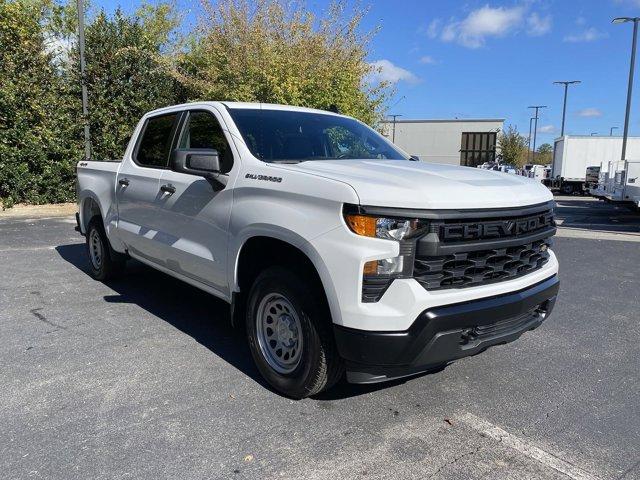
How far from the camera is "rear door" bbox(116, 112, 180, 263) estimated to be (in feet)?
15.7

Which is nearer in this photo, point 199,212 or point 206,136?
point 199,212

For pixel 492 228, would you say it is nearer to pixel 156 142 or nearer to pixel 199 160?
pixel 199 160

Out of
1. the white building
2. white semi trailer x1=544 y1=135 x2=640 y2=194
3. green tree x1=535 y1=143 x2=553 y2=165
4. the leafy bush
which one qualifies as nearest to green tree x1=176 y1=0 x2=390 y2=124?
the leafy bush

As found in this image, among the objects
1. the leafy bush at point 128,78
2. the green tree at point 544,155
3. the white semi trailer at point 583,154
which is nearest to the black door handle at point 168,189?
the leafy bush at point 128,78

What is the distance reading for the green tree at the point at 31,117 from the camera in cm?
1284

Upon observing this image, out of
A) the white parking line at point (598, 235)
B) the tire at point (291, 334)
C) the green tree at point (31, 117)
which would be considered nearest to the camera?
the tire at point (291, 334)

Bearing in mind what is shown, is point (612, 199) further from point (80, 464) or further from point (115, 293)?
point (80, 464)

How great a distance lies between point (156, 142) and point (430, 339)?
11.3 feet

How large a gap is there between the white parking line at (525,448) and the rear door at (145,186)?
2.98 metres

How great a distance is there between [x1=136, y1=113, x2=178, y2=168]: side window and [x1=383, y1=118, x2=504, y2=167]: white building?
54.5 metres

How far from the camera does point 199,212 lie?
13.3ft

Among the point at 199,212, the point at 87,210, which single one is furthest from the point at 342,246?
the point at 87,210

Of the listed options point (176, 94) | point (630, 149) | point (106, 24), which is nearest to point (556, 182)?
point (630, 149)

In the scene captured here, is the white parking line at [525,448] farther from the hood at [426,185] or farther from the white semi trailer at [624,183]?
the white semi trailer at [624,183]
